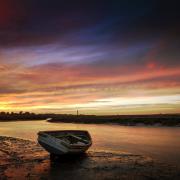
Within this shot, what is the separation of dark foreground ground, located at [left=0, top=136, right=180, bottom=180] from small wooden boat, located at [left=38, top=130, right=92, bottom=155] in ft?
2.74

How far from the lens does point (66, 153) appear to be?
88.7 feet

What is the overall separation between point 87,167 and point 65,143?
144 inches

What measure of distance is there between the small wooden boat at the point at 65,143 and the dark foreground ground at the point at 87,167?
84cm

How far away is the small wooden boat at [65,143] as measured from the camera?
27125 mm

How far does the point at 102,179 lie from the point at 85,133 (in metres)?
13.5

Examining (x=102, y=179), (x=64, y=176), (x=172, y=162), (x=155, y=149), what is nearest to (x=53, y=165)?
(x=64, y=176)

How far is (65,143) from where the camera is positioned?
88.6 ft

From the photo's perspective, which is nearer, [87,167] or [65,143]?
[87,167]

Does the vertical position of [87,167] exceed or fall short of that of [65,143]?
it falls short

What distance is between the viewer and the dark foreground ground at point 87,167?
2098 cm

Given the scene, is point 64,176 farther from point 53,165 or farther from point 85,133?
point 85,133

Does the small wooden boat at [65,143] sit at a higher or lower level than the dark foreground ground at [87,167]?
higher

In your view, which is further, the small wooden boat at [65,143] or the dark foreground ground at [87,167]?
the small wooden boat at [65,143]

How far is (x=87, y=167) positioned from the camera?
24.2 m
